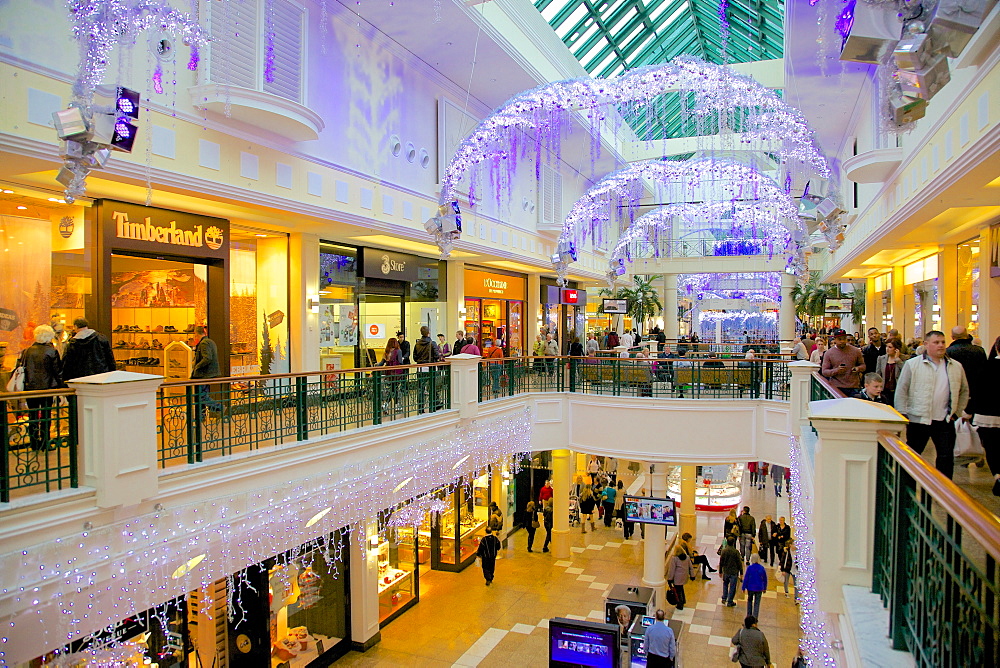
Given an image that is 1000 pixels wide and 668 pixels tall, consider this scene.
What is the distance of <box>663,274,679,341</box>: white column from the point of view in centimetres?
2678

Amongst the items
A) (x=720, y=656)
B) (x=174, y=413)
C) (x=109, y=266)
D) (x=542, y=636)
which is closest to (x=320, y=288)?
(x=109, y=266)

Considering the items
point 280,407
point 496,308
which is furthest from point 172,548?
point 496,308

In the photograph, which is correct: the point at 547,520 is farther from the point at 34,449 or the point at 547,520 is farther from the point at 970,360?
the point at 34,449

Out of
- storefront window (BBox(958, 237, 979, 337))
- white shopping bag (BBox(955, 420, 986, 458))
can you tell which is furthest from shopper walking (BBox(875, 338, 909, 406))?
storefront window (BBox(958, 237, 979, 337))

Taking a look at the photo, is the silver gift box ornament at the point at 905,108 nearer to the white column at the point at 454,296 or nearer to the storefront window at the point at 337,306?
the storefront window at the point at 337,306

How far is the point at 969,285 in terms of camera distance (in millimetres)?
10219

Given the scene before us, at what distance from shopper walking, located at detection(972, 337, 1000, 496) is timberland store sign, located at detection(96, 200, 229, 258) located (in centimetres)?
884

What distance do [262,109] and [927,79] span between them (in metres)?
6.65

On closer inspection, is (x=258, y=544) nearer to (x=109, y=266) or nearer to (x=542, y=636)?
(x=109, y=266)

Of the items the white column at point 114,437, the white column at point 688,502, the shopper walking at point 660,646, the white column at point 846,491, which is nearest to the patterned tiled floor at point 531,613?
the shopper walking at point 660,646

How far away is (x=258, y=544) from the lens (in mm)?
6445

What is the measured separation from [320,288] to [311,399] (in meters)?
4.05

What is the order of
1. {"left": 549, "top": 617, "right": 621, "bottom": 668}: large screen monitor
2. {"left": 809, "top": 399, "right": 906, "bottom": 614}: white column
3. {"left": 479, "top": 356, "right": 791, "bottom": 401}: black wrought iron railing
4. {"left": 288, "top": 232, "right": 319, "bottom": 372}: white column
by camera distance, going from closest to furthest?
1. {"left": 809, "top": 399, "right": 906, "bottom": 614}: white column
2. {"left": 549, "top": 617, "right": 621, "bottom": 668}: large screen monitor
3. {"left": 288, "top": 232, "right": 319, "bottom": 372}: white column
4. {"left": 479, "top": 356, "right": 791, "bottom": 401}: black wrought iron railing

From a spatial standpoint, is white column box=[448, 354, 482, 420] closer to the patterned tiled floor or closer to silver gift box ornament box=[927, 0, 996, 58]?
the patterned tiled floor
